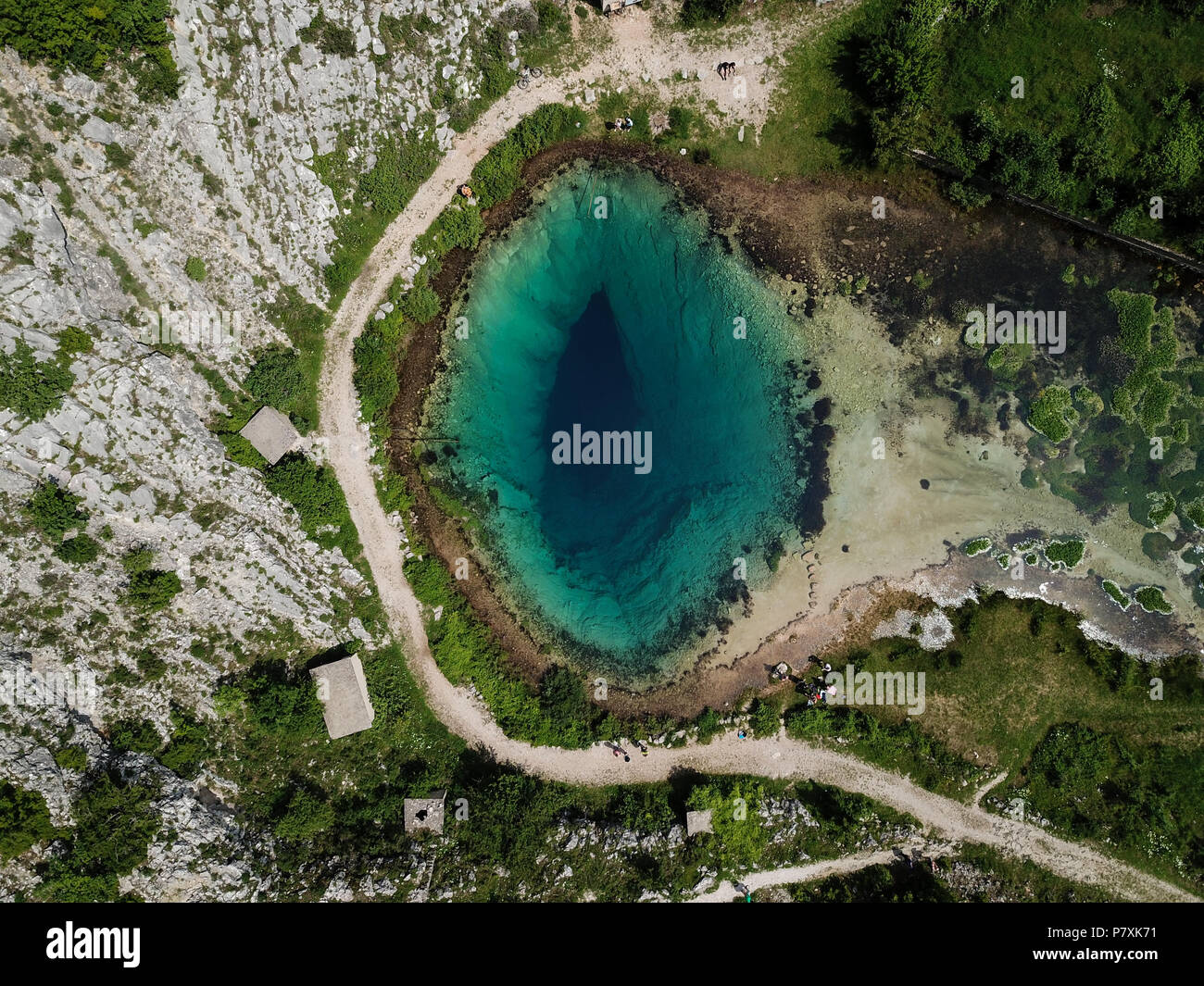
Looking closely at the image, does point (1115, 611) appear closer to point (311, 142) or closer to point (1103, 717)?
point (1103, 717)

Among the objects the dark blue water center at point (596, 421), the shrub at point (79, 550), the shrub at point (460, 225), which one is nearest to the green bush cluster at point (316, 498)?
the shrub at point (79, 550)

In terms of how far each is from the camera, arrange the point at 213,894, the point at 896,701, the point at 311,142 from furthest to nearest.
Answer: the point at 896,701
the point at 311,142
the point at 213,894

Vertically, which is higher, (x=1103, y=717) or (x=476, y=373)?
(x=476, y=373)

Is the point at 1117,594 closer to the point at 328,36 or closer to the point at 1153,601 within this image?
the point at 1153,601

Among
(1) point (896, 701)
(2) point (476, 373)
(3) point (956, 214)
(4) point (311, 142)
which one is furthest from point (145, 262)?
(1) point (896, 701)

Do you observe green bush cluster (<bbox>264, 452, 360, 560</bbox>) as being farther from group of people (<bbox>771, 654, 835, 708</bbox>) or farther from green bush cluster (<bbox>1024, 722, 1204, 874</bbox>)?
green bush cluster (<bbox>1024, 722, 1204, 874</bbox>)

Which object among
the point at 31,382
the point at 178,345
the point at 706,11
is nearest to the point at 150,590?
the point at 31,382
